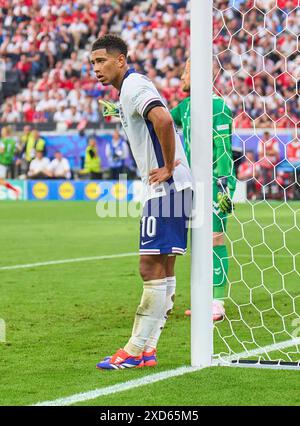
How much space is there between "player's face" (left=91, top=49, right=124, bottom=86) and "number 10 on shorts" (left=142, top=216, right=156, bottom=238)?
0.81 meters

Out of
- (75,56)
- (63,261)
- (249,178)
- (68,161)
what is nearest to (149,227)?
(63,261)

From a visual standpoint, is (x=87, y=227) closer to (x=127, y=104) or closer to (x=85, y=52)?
(x=127, y=104)

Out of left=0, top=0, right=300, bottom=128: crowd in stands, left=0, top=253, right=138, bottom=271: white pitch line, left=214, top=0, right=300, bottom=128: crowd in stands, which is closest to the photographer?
left=0, top=253, right=138, bottom=271: white pitch line

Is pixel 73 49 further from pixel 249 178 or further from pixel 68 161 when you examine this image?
pixel 249 178

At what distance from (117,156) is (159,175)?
19278mm

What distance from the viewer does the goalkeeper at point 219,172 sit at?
264 inches

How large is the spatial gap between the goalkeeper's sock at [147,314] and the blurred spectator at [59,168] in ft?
62.6

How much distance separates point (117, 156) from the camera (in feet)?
80.1

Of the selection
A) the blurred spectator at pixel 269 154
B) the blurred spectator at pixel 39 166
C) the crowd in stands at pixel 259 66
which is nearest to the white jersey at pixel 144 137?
the crowd in stands at pixel 259 66

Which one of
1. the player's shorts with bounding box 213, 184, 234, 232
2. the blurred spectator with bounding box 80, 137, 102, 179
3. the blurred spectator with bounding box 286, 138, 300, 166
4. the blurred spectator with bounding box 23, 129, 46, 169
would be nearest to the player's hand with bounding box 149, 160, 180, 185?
the player's shorts with bounding box 213, 184, 234, 232

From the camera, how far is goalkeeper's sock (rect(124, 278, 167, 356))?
5336 mm

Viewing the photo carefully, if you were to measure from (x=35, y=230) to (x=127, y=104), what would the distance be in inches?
391

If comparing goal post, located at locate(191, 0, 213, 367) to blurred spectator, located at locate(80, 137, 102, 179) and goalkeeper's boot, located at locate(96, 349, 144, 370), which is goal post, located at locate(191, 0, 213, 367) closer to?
goalkeeper's boot, located at locate(96, 349, 144, 370)

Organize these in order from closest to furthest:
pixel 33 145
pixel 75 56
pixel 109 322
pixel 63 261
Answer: pixel 109 322
pixel 63 261
pixel 33 145
pixel 75 56
